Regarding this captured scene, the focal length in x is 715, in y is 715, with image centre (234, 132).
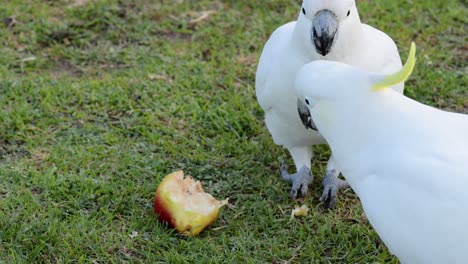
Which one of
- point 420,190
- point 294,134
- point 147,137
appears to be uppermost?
point 420,190

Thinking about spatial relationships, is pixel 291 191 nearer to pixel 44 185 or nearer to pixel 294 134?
pixel 294 134

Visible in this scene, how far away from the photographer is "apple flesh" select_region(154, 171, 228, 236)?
310cm

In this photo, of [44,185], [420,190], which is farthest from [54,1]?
[420,190]

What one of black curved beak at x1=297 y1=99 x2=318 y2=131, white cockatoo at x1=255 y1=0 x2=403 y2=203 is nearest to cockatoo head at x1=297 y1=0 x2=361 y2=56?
white cockatoo at x1=255 y1=0 x2=403 y2=203

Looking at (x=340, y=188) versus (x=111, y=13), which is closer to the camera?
(x=340, y=188)

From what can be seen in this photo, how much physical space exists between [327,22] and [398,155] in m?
0.69

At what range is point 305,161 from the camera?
352 cm

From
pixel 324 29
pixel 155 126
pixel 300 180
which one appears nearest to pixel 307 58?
pixel 324 29

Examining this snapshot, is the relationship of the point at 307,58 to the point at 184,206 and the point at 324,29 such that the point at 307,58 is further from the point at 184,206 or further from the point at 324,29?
the point at 184,206

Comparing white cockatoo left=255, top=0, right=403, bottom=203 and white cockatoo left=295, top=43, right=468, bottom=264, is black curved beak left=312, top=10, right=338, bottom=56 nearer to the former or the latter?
white cockatoo left=255, top=0, right=403, bottom=203

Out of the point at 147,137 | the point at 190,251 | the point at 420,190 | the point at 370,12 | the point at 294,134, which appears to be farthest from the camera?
the point at 370,12

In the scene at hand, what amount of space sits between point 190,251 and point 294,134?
0.74 m

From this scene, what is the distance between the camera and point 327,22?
2820 millimetres

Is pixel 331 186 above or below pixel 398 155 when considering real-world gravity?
below
